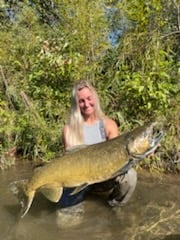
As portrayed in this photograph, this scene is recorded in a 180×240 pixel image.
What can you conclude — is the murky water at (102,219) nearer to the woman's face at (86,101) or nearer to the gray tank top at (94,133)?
the gray tank top at (94,133)

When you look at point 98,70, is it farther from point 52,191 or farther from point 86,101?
point 52,191

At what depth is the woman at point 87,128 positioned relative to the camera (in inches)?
172

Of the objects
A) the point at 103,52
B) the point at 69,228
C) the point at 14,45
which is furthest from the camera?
the point at 14,45

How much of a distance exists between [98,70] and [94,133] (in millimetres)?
2540

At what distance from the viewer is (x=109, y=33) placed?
700cm

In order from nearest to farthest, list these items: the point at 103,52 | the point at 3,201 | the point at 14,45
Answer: the point at 3,201, the point at 103,52, the point at 14,45

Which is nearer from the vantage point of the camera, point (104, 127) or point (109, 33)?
point (104, 127)

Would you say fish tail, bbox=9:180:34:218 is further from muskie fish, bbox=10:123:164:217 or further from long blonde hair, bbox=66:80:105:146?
long blonde hair, bbox=66:80:105:146

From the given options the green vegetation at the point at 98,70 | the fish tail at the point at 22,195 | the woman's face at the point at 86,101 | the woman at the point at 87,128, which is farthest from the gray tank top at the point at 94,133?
the green vegetation at the point at 98,70

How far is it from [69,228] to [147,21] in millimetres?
3736

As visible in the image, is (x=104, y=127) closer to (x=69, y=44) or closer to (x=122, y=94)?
(x=122, y=94)

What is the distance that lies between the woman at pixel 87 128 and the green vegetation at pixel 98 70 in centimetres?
159

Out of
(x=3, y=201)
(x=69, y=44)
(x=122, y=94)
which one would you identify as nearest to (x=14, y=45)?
(x=69, y=44)

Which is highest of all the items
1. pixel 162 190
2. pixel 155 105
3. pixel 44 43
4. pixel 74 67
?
pixel 44 43
